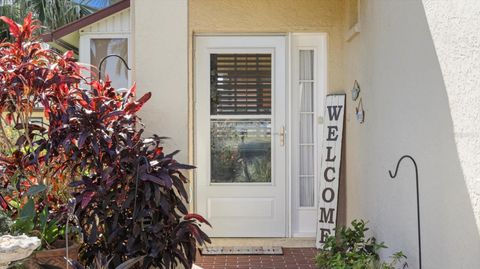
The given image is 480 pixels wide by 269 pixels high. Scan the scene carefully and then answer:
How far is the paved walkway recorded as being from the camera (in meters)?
5.05

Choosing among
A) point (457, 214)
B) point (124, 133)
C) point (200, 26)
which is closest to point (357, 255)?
point (457, 214)

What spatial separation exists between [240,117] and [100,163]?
255 centimetres

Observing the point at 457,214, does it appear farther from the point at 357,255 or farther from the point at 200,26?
the point at 200,26

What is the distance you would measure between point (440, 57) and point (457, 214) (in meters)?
0.89

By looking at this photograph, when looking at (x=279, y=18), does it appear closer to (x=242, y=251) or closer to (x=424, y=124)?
(x=242, y=251)

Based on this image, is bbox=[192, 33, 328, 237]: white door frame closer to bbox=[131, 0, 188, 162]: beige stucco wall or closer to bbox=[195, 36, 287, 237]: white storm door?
bbox=[195, 36, 287, 237]: white storm door

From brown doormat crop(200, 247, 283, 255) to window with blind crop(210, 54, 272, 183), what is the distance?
0.74 m

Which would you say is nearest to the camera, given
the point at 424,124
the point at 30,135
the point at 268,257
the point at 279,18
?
the point at 424,124

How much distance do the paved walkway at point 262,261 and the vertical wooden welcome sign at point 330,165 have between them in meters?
0.30

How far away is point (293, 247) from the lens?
223 inches

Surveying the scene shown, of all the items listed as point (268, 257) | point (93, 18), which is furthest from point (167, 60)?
point (93, 18)

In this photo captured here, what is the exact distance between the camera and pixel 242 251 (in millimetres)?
5508

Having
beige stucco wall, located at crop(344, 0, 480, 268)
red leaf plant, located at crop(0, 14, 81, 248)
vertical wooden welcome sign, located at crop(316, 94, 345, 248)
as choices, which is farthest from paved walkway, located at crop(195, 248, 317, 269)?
red leaf plant, located at crop(0, 14, 81, 248)

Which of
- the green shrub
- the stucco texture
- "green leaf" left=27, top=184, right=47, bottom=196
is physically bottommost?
the green shrub
